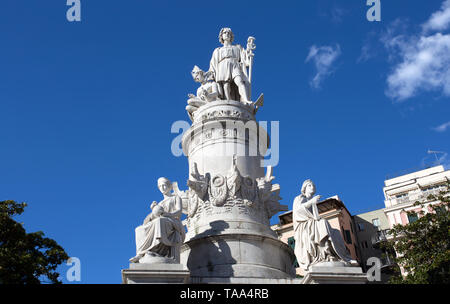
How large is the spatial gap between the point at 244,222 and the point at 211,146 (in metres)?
3.18

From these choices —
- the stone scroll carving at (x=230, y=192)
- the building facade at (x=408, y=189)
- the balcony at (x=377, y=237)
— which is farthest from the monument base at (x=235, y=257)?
the balcony at (x=377, y=237)

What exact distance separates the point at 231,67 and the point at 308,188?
6912mm

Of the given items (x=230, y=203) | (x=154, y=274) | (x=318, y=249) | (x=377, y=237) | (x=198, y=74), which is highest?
(x=198, y=74)

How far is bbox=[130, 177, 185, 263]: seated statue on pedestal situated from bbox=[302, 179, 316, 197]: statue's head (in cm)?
375

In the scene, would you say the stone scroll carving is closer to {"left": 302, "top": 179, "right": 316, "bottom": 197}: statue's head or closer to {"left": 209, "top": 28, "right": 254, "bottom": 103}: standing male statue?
{"left": 302, "top": 179, "right": 316, "bottom": 197}: statue's head

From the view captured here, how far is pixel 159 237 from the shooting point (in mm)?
11406

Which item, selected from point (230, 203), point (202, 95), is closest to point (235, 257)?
point (230, 203)

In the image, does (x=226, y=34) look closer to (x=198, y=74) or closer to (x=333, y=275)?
(x=198, y=74)

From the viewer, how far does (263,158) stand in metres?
16.6

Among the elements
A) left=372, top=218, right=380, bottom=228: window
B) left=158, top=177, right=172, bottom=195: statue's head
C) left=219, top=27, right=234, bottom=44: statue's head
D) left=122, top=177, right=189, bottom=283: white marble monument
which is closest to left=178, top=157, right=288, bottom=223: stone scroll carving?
left=158, top=177, right=172, bottom=195: statue's head
